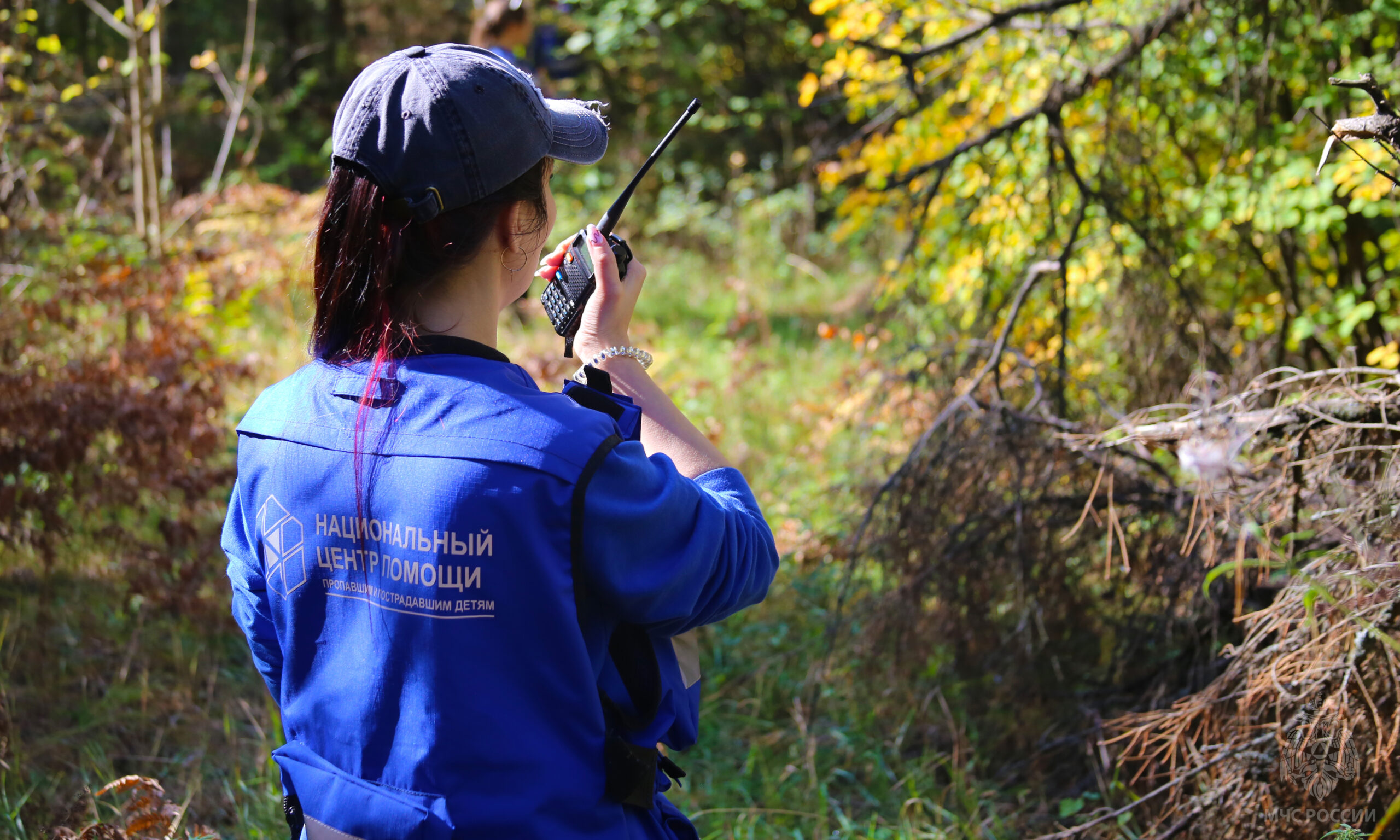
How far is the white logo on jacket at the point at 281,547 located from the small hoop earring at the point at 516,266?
0.41 m

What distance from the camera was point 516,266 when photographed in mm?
1279

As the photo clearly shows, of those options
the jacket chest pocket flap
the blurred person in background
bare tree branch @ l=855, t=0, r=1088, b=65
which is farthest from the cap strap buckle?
the blurred person in background

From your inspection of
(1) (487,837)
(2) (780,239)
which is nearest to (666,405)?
(1) (487,837)

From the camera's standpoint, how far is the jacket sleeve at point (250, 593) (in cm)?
130

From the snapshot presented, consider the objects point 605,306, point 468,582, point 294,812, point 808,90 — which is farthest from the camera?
point 808,90

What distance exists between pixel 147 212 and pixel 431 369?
5484 mm

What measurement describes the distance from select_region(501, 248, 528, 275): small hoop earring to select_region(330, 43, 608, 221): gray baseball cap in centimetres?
10

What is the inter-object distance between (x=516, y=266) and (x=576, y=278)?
0.17 meters

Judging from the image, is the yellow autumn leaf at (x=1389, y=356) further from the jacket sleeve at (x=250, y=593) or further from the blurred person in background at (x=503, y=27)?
the blurred person in background at (x=503, y=27)

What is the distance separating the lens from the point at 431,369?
1140mm

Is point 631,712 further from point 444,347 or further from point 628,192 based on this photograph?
point 628,192

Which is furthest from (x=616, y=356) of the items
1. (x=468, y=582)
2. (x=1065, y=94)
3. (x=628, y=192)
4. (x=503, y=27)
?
(x=503, y=27)

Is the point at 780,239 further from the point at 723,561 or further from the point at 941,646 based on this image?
the point at 723,561

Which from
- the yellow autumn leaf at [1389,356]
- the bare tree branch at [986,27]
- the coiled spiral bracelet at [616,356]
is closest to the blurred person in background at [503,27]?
the bare tree branch at [986,27]
